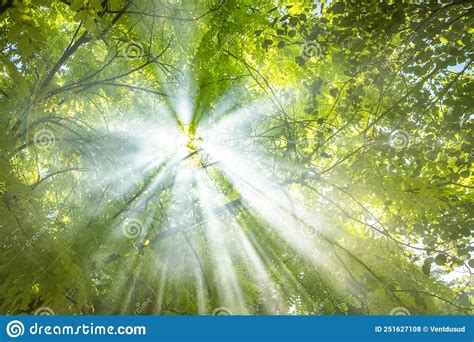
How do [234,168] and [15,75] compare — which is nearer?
[15,75]

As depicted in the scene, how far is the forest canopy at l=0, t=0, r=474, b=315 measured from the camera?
324 cm

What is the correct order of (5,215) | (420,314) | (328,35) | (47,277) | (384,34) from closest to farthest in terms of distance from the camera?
(47,277), (5,215), (420,314), (384,34), (328,35)

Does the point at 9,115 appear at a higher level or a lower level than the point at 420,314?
higher

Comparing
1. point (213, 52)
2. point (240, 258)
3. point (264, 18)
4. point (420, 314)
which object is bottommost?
point (420, 314)

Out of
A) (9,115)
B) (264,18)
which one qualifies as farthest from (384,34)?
(9,115)

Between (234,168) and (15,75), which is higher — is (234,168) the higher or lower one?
the higher one

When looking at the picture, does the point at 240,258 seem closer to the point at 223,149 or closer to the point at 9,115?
the point at 223,149

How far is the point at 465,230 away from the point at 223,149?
3.14 metres

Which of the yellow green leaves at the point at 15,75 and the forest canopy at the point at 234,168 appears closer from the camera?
the yellow green leaves at the point at 15,75

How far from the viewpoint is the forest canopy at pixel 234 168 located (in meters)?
3.24

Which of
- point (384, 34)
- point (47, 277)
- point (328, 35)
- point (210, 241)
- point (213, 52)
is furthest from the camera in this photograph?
point (210, 241)

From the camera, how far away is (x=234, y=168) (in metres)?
4.90

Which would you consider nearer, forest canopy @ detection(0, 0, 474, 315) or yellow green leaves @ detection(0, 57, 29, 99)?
yellow green leaves @ detection(0, 57, 29, 99)

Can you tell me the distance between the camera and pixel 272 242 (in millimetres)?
4562
